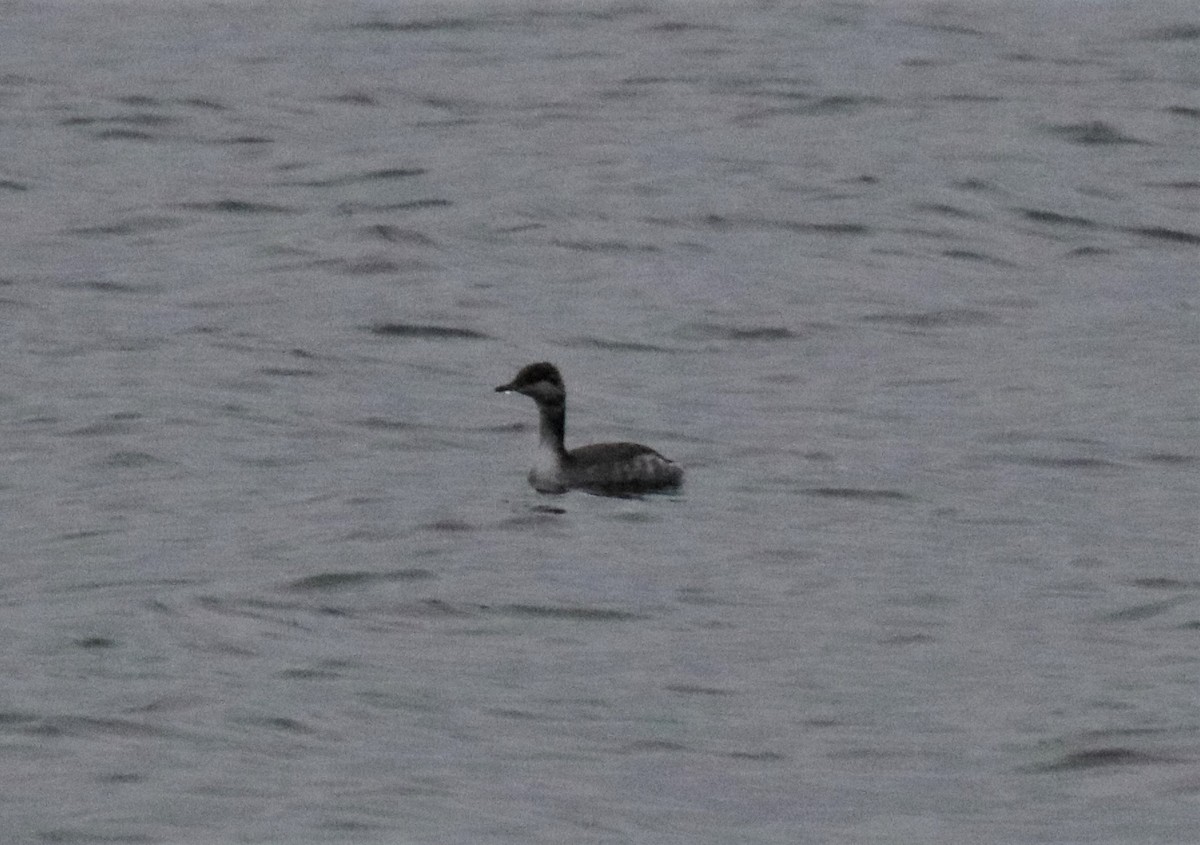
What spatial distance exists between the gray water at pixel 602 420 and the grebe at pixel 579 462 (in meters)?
0.21

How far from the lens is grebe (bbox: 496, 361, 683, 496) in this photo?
20.4m

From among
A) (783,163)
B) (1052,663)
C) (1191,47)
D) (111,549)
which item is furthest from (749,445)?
(1191,47)

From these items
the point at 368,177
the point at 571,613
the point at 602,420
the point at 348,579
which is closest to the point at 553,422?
the point at 348,579

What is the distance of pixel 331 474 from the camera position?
69.5ft

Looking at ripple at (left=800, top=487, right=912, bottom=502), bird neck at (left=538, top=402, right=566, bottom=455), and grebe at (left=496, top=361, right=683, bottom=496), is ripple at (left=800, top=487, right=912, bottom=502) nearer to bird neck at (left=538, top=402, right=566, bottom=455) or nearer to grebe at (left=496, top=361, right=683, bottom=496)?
grebe at (left=496, top=361, right=683, bottom=496)

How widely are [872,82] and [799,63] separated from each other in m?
1.53

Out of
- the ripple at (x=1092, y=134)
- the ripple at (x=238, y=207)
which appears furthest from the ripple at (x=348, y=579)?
the ripple at (x=1092, y=134)

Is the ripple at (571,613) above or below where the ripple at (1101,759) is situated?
below

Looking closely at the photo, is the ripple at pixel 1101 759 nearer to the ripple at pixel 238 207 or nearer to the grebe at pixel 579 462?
the grebe at pixel 579 462

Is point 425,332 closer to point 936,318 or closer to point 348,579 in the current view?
point 936,318

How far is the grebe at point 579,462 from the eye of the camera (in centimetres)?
2036

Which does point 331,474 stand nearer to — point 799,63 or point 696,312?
point 696,312

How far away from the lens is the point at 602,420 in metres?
24.0

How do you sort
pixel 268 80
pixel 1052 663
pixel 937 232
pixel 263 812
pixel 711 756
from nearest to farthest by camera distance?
pixel 263 812
pixel 711 756
pixel 1052 663
pixel 937 232
pixel 268 80
